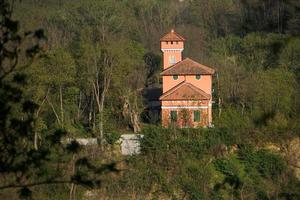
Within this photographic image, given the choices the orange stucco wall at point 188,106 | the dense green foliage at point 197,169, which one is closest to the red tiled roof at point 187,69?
the orange stucco wall at point 188,106

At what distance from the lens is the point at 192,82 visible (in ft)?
69.5

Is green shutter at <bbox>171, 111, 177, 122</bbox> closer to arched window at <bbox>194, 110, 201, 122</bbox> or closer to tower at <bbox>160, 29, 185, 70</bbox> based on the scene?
arched window at <bbox>194, 110, 201, 122</bbox>

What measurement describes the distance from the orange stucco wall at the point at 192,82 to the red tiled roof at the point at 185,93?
466 mm

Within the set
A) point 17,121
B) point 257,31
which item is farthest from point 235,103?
point 17,121

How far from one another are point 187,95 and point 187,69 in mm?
1507

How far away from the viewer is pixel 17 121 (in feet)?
13.4

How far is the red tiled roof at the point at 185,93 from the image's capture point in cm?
1992

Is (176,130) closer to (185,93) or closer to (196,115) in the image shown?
(196,115)

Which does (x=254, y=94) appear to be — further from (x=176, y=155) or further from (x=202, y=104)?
(x=176, y=155)

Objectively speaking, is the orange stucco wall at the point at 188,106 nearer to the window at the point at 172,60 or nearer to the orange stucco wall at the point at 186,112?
the orange stucco wall at the point at 186,112

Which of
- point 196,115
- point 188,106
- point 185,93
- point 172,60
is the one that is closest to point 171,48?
point 172,60

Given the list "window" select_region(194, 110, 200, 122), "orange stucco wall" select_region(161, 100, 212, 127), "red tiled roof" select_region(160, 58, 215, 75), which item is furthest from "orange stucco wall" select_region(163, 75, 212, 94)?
"window" select_region(194, 110, 200, 122)

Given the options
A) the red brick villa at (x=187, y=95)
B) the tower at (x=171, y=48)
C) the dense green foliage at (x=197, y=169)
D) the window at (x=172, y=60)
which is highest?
the tower at (x=171, y=48)

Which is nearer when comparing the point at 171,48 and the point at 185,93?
the point at 185,93
